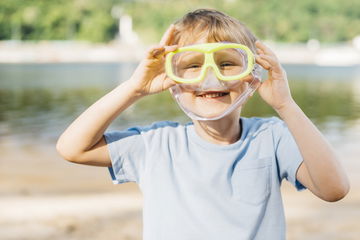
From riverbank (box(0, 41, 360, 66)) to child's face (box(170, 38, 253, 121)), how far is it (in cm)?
5132

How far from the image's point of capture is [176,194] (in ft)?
5.43

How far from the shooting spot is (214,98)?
5.45 feet

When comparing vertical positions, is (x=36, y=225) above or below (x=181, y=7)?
above

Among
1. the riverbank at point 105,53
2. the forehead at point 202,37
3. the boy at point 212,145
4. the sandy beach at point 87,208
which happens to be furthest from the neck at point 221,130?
the riverbank at point 105,53

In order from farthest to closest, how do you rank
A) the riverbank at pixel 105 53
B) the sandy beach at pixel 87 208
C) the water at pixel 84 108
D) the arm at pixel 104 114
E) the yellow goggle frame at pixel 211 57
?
the riverbank at pixel 105 53 → the water at pixel 84 108 → the sandy beach at pixel 87 208 → the arm at pixel 104 114 → the yellow goggle frame at pixel 211 57

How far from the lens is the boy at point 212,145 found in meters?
1.62

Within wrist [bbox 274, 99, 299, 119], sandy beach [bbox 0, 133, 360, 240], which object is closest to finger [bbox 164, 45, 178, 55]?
wrist [bbox 274, 99, 299, 119]

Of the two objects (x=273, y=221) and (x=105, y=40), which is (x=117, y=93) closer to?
(x=273, y=221)

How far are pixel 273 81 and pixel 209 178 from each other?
1.07ft

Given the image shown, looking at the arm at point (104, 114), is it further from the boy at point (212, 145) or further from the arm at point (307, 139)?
the arm at point (307, 139)

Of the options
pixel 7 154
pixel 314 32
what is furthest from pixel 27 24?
pixel 7 154

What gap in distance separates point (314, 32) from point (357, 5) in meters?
8.82

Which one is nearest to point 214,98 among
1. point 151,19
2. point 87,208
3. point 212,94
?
point 212,94

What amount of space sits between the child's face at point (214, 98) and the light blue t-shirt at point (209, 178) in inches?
4.2
